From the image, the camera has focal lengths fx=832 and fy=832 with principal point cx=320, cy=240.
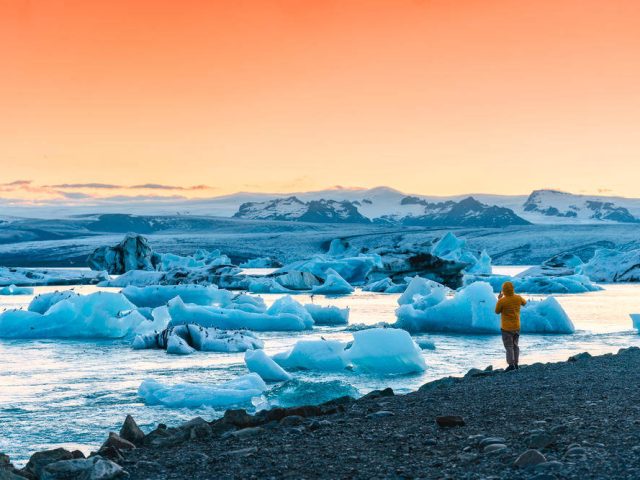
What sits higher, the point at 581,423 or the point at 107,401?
the point at 581,423

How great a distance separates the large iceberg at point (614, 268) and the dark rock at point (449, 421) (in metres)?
31.7

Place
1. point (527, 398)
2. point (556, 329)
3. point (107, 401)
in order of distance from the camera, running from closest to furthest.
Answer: point (527, 398)
point (107, 401)
point (556, 329)

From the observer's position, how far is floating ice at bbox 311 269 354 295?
94.3 ft

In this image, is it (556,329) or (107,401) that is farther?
(556,329)

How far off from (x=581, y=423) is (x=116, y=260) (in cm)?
3722

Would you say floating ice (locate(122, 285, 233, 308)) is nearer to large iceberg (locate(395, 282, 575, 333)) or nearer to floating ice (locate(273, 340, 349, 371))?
large iceberg (locate(395, 282, 575, 333))

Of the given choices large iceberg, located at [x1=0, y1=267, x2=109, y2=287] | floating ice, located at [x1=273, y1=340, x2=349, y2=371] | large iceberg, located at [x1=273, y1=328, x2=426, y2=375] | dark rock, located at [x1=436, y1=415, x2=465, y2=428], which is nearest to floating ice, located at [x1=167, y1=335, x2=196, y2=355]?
large iceberg, located at [x1=273, y1=328, x2=426, y2=375]

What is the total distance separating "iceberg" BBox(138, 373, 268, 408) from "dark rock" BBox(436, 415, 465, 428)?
301 cm

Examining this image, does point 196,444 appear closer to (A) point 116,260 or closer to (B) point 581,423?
(B) point 581,423

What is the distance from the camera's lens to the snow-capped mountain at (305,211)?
161250mm

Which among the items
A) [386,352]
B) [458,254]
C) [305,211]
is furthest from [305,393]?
[305,211]

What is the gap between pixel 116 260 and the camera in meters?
40.5

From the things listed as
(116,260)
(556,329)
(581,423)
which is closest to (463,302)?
(556,329)

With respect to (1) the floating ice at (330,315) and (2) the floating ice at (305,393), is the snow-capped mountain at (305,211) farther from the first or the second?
(2) the floating ice at (305,393)
